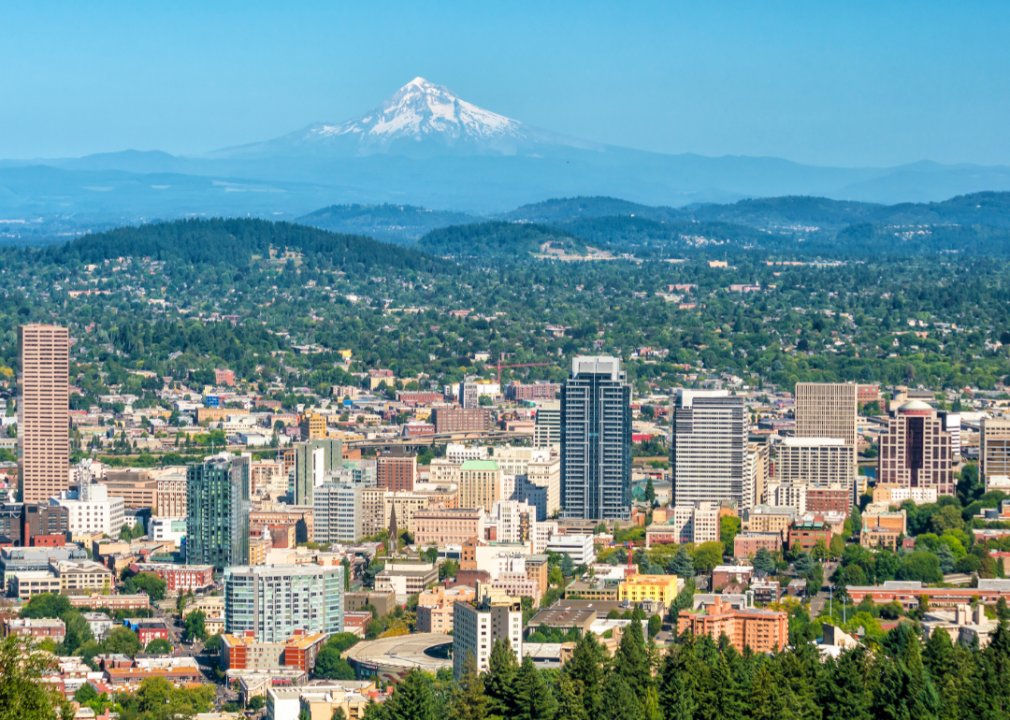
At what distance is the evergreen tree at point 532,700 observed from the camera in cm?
1997

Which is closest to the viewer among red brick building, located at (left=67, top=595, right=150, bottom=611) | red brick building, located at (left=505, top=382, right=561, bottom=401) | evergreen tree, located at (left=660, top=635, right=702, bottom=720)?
evergreen tree, located at (left=660, top=635, right=702, bottom=720)

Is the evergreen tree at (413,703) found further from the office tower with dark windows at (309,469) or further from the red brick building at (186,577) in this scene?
the office tower with dark windows at (309,469)

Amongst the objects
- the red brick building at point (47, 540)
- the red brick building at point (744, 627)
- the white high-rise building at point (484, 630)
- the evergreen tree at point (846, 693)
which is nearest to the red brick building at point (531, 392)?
the red brick building at point (47, 540)

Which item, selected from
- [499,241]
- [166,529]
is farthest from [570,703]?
→ [499,241]

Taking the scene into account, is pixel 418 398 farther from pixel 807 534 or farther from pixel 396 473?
pixel 807 534

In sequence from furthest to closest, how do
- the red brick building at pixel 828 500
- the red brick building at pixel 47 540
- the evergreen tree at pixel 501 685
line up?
1. the red brick building at pixel 828 500
2. the red brick building at pixel 47 540
3. the evergreen tree at pixel 501 685

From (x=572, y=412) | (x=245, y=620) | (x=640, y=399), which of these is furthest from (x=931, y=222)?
(x=245, y=620)

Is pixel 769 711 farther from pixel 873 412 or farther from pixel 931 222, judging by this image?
pixel 931 222

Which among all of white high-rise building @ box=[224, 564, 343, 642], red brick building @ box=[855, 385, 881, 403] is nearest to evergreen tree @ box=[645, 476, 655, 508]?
white high-rise building @ box=[224, 564, 343, 642]

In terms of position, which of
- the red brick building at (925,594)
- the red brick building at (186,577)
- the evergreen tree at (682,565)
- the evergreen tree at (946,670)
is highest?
the evergreen tree at (946,670)

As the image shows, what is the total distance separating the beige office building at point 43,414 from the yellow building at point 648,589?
12.9 m

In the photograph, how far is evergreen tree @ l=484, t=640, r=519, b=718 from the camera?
2009cm

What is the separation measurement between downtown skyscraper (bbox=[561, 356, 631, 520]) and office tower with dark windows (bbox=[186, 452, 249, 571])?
7.07m

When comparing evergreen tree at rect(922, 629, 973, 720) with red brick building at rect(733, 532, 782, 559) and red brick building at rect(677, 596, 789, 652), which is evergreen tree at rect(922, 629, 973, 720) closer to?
red brick building at rect(677, 596, 789, 652)
